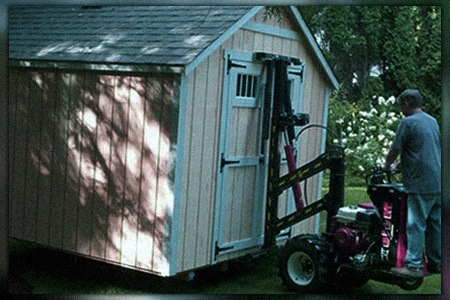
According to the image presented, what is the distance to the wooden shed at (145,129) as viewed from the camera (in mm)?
5176

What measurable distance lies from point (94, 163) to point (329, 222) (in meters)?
1.78

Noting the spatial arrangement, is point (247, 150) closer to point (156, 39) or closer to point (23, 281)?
point (156, 39)

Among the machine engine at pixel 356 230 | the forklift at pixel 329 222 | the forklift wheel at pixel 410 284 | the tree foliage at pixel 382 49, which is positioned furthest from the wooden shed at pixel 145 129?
the forklift wheel at pixel 410 284

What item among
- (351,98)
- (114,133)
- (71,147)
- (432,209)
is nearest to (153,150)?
(114,133)

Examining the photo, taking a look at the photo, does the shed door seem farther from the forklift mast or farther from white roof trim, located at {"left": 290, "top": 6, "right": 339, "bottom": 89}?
white roof trim, located at {"left": 290, "top": 6, "right": 339, "bottom": 89}

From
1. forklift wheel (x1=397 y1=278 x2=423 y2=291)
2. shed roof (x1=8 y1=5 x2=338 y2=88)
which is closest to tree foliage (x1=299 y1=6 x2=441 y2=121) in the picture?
shed roof (x1=8 y1=5 x2=338 y2=88)

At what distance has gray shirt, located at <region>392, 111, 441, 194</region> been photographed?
4.90 m

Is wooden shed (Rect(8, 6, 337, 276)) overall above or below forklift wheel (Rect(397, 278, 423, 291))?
above

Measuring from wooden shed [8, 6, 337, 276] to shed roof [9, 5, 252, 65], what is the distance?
0.04ft

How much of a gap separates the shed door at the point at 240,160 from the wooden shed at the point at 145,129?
12mm

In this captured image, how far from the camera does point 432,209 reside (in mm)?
5020

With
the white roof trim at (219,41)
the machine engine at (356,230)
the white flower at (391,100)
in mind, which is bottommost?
the machine engine at (356,230)

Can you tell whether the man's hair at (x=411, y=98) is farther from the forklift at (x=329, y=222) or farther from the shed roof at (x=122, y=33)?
the shed roof at (x=122, y=33)

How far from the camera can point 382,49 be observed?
6.44 meters
